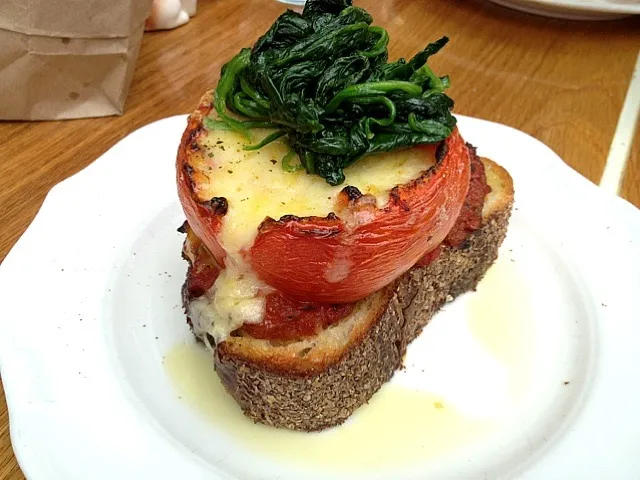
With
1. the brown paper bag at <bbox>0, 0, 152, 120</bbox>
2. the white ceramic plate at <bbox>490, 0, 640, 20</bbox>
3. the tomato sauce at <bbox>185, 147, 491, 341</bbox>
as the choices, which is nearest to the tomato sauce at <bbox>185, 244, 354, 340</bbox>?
the tomato sauce at <bbox>185, 147, 491, 341</bbox>

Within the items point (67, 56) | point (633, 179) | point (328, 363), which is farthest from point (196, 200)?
point (633, 179)

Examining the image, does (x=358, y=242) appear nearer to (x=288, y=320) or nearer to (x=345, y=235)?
(x=345, y=235)

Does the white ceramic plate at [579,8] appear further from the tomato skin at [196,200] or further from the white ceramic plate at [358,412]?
the tomato skin at [196,200]

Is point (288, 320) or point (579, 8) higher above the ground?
point (288, 320)

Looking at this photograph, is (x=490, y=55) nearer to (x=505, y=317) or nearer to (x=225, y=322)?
(x=505, y=317)

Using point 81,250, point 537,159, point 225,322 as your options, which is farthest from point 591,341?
point 81,250

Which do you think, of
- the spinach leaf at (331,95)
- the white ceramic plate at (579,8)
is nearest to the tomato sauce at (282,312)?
the spinach leaf at (331,95)
